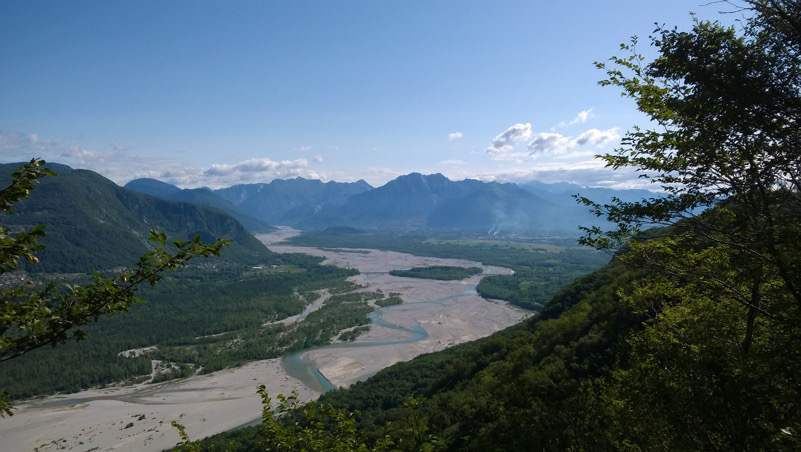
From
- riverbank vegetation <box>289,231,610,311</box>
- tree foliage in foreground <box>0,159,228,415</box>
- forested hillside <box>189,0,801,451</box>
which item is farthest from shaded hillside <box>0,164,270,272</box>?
forested hillside <box>189,0,801,451</box>

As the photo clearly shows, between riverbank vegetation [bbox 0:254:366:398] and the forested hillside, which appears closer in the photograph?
the forested hillside

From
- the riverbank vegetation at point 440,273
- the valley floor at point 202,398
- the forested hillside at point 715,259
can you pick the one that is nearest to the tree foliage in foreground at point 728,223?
the forested hillside at point 715,259

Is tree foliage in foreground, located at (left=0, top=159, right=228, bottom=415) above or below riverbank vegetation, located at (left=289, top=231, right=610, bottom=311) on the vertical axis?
above

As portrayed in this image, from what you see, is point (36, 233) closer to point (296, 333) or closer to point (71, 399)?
point (71, 399)

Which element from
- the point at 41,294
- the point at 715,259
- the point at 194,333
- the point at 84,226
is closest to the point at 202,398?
the point at 194,333

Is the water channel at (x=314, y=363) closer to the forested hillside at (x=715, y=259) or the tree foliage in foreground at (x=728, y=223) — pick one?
the forested hillside at (x=715, y=259)

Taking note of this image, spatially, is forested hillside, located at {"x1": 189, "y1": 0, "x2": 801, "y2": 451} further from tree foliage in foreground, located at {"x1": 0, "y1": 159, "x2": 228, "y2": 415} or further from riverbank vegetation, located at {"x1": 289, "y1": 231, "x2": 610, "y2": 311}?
riverbank vegetation, located at {"x1": 289, "y1": 231, "x2": 610, "y2": 311}

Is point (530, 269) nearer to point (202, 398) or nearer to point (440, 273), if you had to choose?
point (440, 273)
